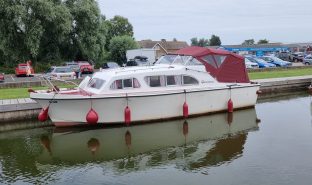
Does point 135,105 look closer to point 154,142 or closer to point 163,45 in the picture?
point 154,142

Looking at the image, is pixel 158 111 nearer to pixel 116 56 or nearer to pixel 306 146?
pixel 306 146

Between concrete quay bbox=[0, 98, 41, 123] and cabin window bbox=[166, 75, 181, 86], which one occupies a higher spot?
cabin window bbox=[166, 75, 181, 86]

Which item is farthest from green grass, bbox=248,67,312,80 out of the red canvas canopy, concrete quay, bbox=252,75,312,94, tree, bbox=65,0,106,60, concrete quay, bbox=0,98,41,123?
tree, bbox=65,0,106,60

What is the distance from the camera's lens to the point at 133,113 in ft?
57.9

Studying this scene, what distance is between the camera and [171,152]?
14422 mm

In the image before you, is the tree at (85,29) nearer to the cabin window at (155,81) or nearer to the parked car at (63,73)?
the parked car at (63,73)

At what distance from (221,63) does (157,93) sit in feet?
14.2

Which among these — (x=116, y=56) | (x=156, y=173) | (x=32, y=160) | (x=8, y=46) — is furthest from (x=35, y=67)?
(x=156, y=173)

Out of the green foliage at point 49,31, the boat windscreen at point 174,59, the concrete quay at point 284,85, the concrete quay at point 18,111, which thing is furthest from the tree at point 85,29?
the concrete quay at point 18,111

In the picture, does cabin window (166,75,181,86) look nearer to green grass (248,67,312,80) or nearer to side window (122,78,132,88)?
side window (122,78,132,88)

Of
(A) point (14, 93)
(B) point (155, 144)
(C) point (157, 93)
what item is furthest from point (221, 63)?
(A) point (14, 93)

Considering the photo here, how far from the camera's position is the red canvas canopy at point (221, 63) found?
19875 millimetres

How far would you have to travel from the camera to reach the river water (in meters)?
11.8

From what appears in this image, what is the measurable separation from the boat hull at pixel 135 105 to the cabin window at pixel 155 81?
0.58 meters
